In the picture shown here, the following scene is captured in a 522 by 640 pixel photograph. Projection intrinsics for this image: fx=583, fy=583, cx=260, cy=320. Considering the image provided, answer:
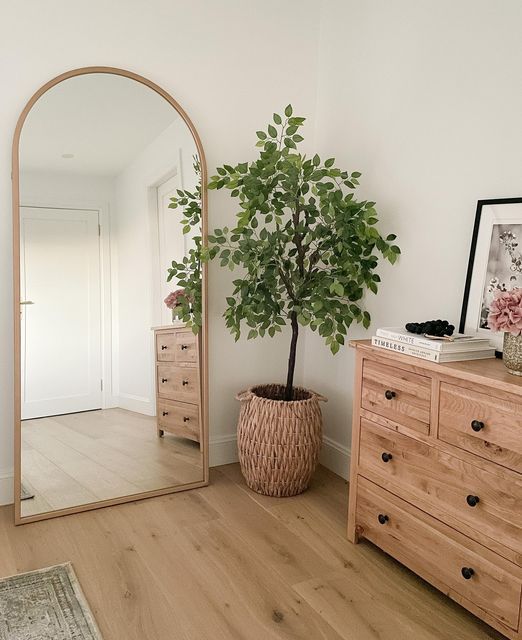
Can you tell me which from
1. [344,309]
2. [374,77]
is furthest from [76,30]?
[344,309]

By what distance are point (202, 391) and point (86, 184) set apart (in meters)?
1.09

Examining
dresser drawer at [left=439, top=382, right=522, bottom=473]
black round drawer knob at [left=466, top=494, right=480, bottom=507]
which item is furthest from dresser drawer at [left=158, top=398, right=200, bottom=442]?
black round drawer knob at [left=466, top=494, right=480, bottom=507]

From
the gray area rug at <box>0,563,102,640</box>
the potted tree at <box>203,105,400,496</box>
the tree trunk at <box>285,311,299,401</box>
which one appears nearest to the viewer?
the gray area rug at <box>0,563,102,640</box>

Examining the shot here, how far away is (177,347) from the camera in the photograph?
109 inches

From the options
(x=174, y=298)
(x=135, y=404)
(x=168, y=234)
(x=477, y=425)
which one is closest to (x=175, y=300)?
(x=174, y=298)

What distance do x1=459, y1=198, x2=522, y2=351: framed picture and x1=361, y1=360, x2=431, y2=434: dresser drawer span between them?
1.13 ft

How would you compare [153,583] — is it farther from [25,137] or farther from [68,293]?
[25,137]

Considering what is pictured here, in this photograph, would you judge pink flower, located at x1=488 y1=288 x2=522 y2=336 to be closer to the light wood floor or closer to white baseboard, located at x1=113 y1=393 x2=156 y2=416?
the light wood floor

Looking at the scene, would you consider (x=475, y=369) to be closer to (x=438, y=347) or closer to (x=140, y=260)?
(x=438, y=347)

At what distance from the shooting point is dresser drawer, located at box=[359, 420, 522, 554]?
1.67 meters

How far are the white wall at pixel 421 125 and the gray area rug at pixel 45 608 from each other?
1494 mm

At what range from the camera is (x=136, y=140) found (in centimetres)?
260

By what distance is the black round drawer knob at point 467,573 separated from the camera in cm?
178

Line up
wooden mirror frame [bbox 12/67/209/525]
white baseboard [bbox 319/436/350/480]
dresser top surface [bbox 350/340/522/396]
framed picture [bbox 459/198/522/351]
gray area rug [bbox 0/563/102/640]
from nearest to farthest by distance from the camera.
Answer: dresser top surface [bbox 350/340/522/396]
gray area rug [bbox 0/563/102/640]
framed picture [bbox 459/198/522/351]
wooden mirror frame [bbox 12/67/209/525]
white baseboard [bbox 319/436/350/480]
